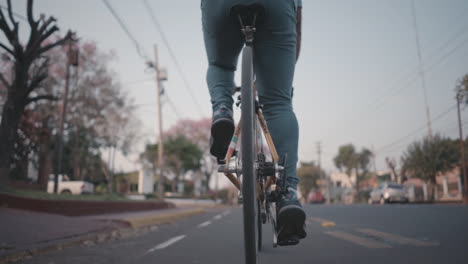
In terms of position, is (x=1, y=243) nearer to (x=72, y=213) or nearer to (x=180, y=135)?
(x=72, y=213)

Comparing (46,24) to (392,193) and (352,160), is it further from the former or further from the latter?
(352,160)

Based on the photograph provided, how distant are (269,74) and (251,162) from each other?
2.39ft

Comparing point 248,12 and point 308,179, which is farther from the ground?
point 308,179

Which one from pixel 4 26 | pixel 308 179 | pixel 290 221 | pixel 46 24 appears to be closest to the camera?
pixel 290 221

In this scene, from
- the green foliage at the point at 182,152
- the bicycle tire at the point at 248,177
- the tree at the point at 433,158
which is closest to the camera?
the bicycle tire at the point at 248,177

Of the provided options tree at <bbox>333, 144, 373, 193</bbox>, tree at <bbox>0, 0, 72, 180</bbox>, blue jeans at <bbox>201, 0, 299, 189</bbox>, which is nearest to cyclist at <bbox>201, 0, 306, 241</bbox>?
blue jeans at <bbox>201, 0, 299, 189</bbox>

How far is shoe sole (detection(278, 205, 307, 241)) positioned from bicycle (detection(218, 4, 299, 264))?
0.21 ft

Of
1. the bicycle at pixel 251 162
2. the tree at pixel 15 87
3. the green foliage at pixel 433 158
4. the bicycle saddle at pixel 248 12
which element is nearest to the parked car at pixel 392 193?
the green foliage at pixel 433 158

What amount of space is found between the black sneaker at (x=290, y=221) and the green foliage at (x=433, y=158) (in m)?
35.2

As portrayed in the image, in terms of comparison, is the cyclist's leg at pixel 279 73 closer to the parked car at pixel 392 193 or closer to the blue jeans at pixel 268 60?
the blue jeans at pixel 268 60

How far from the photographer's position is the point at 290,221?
1808 mm

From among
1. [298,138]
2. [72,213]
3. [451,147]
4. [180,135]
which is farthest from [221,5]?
[180,135]

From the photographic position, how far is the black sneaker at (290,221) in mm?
1807

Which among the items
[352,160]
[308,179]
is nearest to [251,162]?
[352,160]
